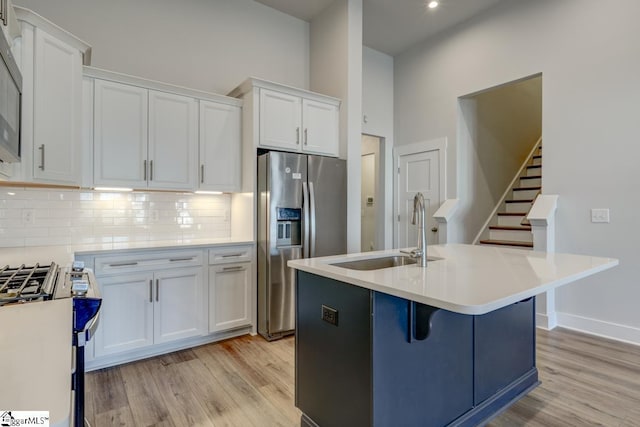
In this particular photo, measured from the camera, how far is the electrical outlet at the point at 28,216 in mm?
2613

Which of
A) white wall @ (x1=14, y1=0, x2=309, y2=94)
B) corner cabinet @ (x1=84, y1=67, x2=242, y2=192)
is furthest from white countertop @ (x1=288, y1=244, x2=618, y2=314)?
white wall @ (x1=14, y1=0, x2=309, y2=94)

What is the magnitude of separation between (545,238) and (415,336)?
2.53 meters

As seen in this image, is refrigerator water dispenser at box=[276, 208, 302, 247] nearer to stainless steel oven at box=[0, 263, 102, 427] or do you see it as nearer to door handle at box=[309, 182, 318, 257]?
door handle at box=[309, 182, 318, 257]

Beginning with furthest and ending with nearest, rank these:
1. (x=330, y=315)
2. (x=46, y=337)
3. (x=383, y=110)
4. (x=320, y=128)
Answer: (x=383, y=110), (x=320, y=128), (x=330, y=315), (x=46, y=337)

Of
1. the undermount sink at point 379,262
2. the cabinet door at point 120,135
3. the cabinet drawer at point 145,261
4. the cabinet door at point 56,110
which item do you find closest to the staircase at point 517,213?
the undermount sink at point 379,262

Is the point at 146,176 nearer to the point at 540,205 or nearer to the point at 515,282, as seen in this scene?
the point at 515,282

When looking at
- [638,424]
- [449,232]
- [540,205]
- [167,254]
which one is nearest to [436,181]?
[449,232]

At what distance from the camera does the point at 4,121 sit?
1523mm

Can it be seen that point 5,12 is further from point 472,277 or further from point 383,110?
point 383,110

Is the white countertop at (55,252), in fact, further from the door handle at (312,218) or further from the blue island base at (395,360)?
the blue island base at (395,360)

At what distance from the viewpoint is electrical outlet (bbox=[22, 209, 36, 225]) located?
261 centimetres

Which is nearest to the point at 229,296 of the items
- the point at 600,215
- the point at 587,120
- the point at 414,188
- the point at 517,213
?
the point at 414,188

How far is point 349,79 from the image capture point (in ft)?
12.1

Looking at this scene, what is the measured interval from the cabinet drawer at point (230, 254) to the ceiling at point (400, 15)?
9.24ft
